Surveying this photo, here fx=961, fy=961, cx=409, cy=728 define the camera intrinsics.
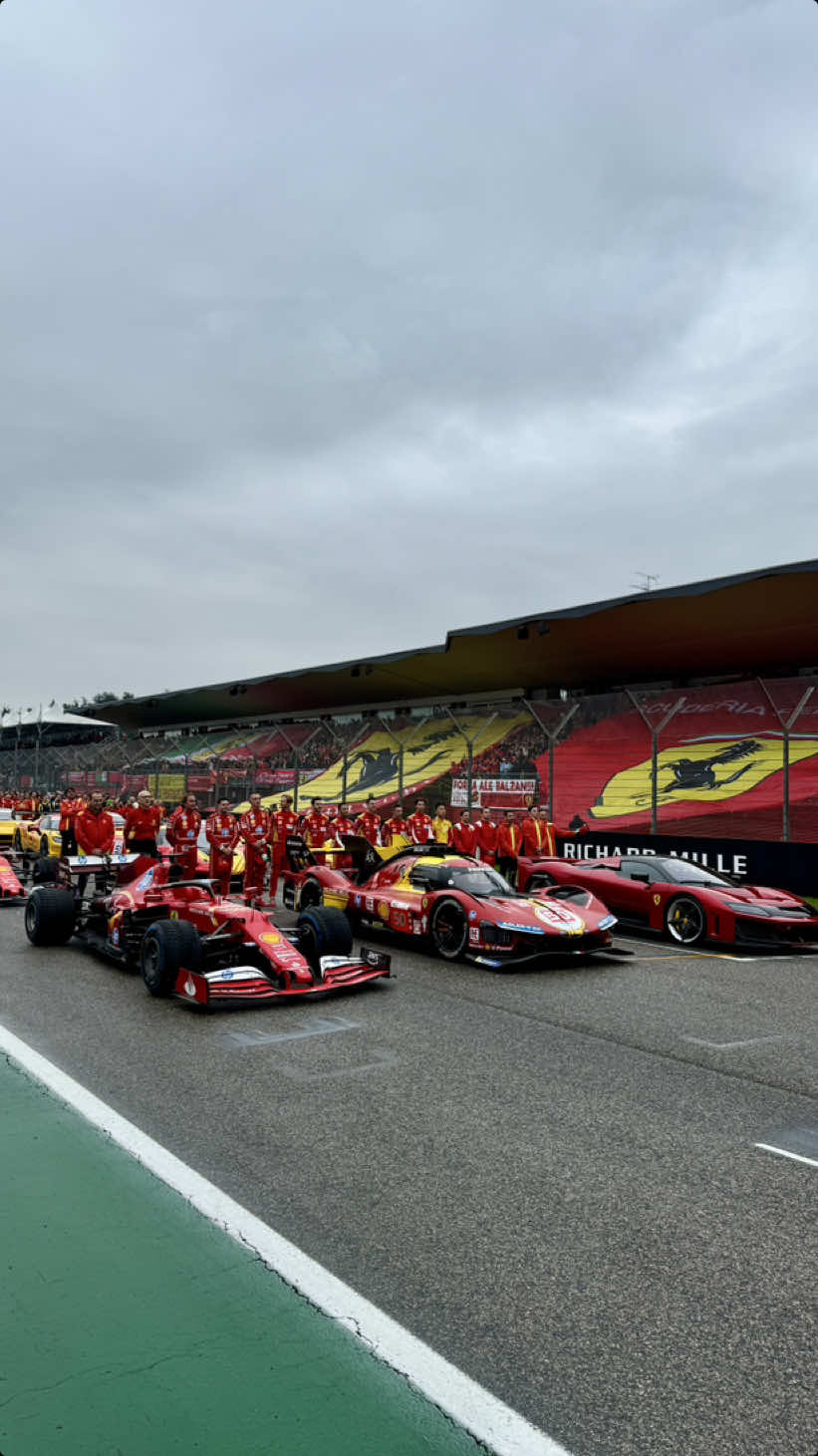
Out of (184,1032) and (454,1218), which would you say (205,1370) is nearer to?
(454,1218)

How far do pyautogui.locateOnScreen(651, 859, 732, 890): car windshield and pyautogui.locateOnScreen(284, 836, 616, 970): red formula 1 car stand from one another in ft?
5.11

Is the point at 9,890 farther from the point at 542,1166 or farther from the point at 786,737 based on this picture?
the point at 786,737

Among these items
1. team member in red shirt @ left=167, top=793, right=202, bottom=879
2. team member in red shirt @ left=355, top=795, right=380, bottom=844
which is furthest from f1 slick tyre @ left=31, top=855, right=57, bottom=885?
team member in red shirt @ left=355, top=795, right=380, bottom=844

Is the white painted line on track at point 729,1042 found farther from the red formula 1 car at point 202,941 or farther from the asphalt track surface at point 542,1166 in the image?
the red formula 1 car at point 202,941

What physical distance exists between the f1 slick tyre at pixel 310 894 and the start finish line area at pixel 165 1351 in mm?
7859

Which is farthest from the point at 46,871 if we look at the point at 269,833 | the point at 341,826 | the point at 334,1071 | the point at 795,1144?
the point at 795,1144

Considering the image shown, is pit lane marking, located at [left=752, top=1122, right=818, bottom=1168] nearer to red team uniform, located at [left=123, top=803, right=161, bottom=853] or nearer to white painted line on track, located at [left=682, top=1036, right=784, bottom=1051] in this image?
white painted line on track, located at [left=682, top=1036, right=784, bottom=1051]

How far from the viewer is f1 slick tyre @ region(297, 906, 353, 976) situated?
855 cm

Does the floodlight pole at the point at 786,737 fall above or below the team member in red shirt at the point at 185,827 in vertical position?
above

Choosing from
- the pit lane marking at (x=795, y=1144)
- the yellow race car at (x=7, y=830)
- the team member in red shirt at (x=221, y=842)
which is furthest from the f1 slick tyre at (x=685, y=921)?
the yellow race car at (x=7, y=830)

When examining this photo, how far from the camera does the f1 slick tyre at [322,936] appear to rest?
8547 mm

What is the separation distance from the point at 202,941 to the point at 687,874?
6.43m

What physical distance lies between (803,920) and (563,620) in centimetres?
1212

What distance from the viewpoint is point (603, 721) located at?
868 inches
